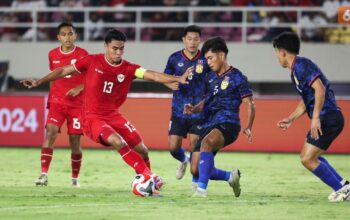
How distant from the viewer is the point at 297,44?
1341 cm

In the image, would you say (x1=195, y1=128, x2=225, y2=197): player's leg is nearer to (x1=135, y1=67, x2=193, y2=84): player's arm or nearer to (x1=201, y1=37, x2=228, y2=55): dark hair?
(x1=135, y1=67, x2=193, y2=84): player's arm

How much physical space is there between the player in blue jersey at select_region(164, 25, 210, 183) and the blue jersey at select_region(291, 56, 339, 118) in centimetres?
292

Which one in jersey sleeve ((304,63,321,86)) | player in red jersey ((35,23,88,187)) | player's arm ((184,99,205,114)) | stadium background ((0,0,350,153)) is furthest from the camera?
stadium background ((0,0,350,153))

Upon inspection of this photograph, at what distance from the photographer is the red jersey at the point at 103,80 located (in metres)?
14.4

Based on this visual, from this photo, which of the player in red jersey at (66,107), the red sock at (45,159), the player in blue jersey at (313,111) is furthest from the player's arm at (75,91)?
the player in blue jersey at (313,111)

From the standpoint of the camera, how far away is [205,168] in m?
13.8

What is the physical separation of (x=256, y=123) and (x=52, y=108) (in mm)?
8995

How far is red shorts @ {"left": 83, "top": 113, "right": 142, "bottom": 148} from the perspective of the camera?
1411 cm

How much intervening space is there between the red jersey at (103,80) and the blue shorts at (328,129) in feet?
8.96

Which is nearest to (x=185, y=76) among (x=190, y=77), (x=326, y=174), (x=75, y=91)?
(x=326, y=174)

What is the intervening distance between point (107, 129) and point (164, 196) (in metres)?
1.16

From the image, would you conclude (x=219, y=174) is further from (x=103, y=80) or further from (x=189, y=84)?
(x=189, y=84)

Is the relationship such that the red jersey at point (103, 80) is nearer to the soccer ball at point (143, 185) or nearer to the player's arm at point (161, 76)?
the player's arm at point (161, 76)

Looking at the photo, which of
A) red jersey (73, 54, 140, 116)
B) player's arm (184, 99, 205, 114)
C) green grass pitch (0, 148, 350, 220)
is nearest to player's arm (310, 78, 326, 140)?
green grass pitch (0, 148, 350, 220)
